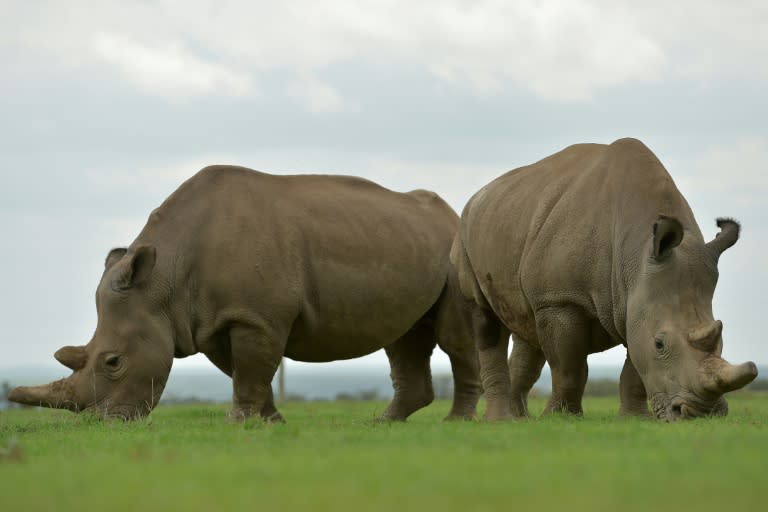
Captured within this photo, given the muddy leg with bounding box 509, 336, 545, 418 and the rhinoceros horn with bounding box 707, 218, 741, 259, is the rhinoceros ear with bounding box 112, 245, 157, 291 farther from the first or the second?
the rhinoceros horn with bounding box 707, 218, 741, 259

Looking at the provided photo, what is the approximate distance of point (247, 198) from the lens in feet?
40.2

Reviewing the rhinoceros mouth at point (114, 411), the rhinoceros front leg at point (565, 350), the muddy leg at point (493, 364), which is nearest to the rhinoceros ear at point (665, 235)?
the rhinoceros front leg at point (565, 350)

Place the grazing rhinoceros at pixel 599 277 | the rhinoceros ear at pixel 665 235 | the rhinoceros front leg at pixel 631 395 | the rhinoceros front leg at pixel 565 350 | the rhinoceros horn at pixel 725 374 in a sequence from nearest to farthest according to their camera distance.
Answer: the rhinoceros horn at pixel 725 374 → the grazing rhinoceros at pixel 599 277 → the rhinoceros ear at pixel 665 235 → the rhinoceros front leg at pixel 565 350 → the rhinoceros front leg at pixel 631 395

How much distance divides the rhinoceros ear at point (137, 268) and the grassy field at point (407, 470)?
332cm

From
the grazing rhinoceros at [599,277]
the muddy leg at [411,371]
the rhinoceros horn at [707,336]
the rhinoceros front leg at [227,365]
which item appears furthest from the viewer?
the muddy leg at [411,371]

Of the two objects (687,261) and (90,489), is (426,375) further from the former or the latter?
(90,489)

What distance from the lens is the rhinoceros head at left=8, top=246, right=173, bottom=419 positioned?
38.4ft

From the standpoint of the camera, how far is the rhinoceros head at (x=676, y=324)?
360 inches

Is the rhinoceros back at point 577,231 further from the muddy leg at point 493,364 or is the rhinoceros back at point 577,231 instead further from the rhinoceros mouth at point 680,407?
the rhinoceros mouth at point 680,407

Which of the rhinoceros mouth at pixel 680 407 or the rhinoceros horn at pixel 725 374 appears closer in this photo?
the rhinoceros horn at pixel 725 374

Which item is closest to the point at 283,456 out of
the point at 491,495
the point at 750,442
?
the point at 491,495

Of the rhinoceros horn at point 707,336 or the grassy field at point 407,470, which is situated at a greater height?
the rhinoceros horn at point 707,336

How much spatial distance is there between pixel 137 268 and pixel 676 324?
5.02m

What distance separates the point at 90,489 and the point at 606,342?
20.3ft
